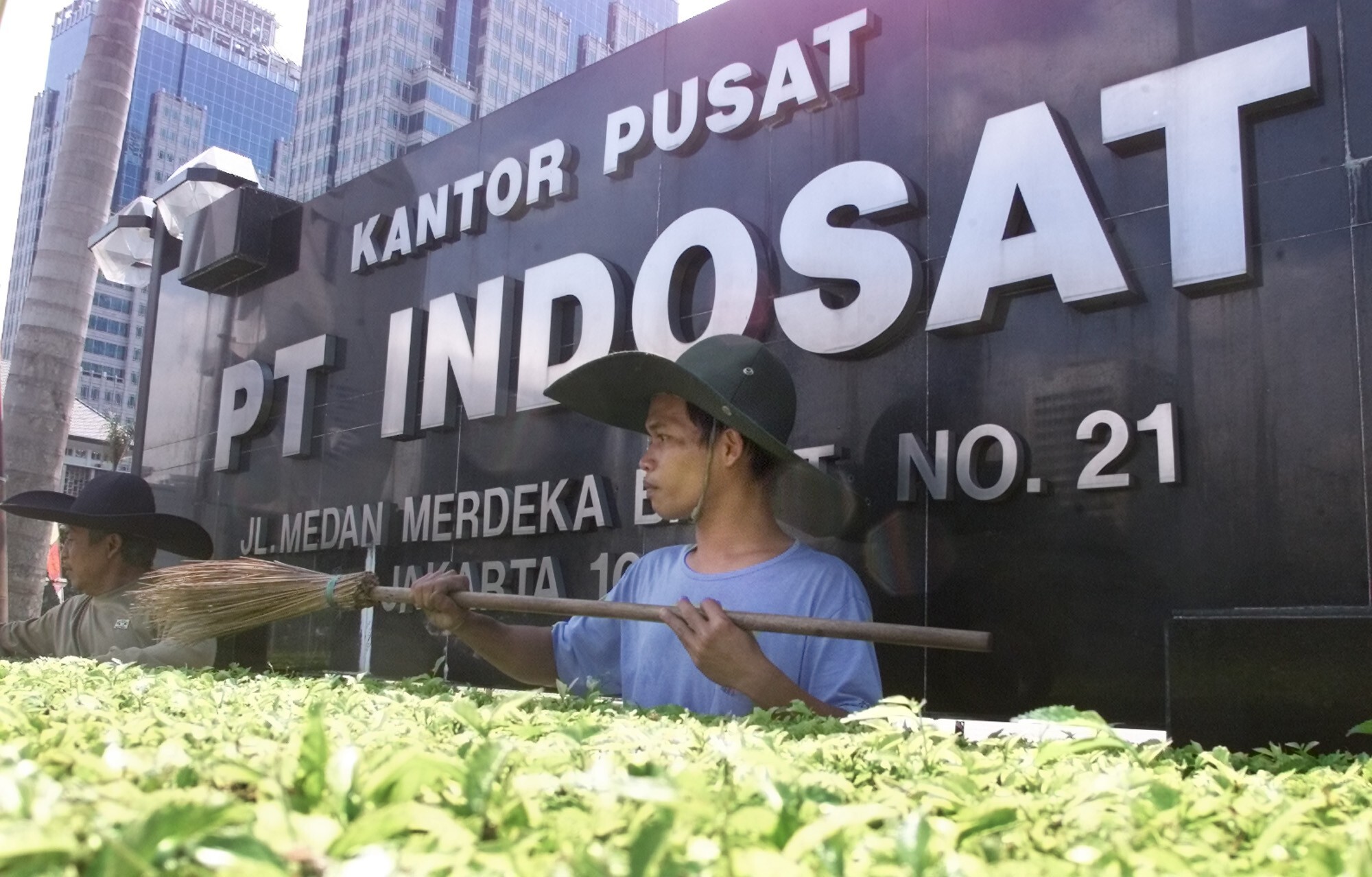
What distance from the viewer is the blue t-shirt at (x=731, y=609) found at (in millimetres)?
3266

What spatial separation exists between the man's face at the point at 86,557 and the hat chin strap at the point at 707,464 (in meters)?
3.69

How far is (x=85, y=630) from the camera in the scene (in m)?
5.84

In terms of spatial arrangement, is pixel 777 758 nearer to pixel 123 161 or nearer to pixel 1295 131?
pixel 1295 131

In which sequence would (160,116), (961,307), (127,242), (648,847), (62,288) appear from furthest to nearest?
(160,116) → (62,288) → (127,242) → (961,307) → (648,847)

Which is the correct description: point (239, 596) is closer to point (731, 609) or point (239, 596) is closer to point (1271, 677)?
point (731, 609)

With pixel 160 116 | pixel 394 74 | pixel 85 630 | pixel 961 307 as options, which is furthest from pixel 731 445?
pixel 160 116

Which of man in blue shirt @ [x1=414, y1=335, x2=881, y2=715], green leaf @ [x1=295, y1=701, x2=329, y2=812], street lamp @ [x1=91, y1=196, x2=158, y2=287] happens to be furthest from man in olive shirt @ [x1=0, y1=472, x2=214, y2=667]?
green leaf @ [x1=295, y1=701, x2=329, y2=812]

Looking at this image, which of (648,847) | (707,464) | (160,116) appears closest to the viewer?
(648,847)

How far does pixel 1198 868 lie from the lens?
919 mm

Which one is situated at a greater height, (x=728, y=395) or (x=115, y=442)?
(x=115, y=442)

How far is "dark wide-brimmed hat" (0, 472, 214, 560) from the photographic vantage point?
5.88 m

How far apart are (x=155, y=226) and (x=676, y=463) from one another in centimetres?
674

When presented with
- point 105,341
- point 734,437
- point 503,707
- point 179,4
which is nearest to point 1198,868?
point 503,707

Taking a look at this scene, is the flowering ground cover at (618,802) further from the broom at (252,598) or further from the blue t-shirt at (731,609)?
the broom at (252,598)
